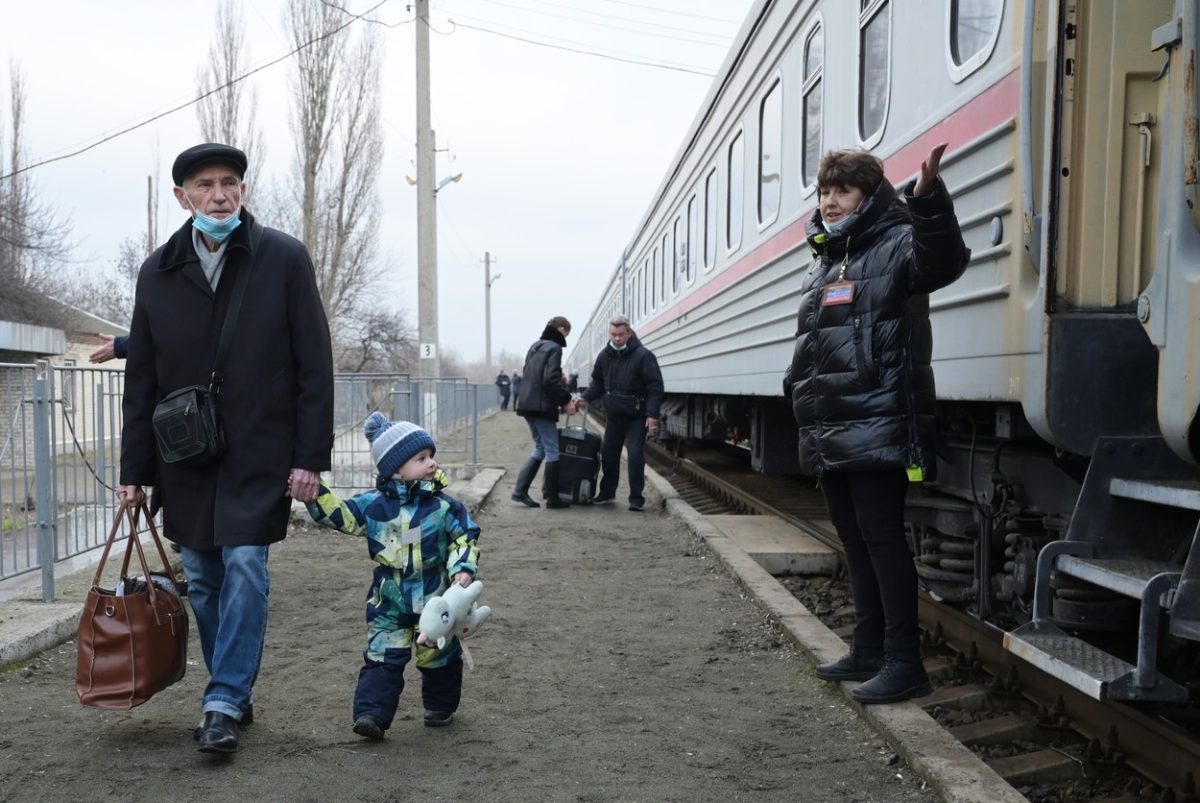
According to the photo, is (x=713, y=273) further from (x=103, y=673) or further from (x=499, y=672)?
(x=103, y=673)

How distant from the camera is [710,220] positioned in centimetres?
1092

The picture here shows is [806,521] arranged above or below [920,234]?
below

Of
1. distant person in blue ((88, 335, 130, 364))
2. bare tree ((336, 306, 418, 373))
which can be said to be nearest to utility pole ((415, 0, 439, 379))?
distant person in blue ((88, 335, 130, 364))

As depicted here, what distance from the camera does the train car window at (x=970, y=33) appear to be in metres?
4.15

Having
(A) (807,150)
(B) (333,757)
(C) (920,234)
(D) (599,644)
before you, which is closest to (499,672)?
(D) (599,644)

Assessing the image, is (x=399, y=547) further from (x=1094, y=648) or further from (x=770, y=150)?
(x=770, y=150)

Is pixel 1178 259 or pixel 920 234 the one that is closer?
pixel 1178 259

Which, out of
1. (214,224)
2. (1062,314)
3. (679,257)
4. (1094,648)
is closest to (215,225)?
(214,224)

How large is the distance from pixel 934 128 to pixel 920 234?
4.28ft

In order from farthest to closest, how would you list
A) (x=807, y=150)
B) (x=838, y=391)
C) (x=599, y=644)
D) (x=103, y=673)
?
1. (x=807, y=150)
2. (x=599, y=644)
3. (x=838, y=391)
4. (x=103, y=673)

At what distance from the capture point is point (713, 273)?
10531mm

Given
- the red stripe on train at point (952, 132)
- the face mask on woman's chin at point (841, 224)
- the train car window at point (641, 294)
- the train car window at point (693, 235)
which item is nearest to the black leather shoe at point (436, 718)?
the face mask on woman's chin at point (841, 224)

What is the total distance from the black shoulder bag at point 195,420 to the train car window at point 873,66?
3167 millimetres

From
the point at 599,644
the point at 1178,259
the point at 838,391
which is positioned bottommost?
the point at 599,644
